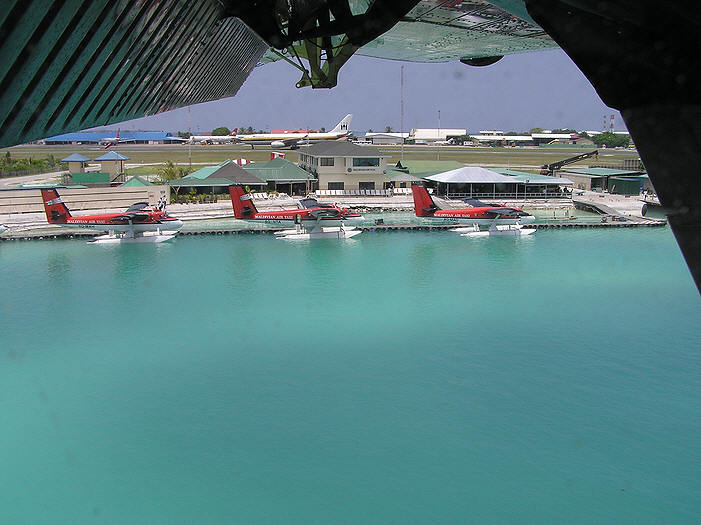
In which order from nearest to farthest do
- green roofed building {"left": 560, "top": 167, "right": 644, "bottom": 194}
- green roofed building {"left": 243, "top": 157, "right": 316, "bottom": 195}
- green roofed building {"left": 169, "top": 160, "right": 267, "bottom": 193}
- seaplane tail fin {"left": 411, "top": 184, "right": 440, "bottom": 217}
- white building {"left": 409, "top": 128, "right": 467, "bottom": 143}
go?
seaplane tail fin {"left": 411, "top": 184, "right": 440, "bottom": 217}, green roofed building {"left": 169, "top": 160, "right": 267, "bottom": 193}, green roofed building {"left": 243, "top": 157, "right": 316, "bottom": 195}, green roofed building {"left": 560, "top": 167, "right": 644, "bottom": 194}, white building {"left": 409, "top": 128, "right": 467, "bottom": 143}

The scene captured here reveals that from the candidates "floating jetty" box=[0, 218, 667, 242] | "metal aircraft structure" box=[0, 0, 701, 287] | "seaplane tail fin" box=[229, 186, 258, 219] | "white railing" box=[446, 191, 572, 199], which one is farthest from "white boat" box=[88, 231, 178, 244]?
"metal aircraft structure" box=[0, 0, 701, 287]

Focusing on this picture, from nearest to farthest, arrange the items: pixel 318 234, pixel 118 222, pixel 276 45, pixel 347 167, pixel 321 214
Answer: pixel 276 45
pixel 118 222
pixel 321 214
pixel 318 234
pixel 347 167

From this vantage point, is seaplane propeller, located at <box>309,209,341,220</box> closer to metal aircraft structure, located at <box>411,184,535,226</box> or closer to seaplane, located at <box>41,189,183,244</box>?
metal aircraft structure, located at <box>411,184,535,226</box>

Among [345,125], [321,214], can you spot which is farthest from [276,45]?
[345,125]

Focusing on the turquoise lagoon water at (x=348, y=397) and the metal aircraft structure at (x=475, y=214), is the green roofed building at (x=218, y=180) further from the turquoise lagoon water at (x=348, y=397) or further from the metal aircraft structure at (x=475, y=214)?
the turquoise lagoon water at (x=348, y=397)

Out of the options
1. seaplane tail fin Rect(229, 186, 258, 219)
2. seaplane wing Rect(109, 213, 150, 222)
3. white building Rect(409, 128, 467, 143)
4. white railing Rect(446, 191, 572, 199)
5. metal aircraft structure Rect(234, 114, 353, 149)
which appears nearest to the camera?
seaplane wing Rect(109, 213, 150, 222)

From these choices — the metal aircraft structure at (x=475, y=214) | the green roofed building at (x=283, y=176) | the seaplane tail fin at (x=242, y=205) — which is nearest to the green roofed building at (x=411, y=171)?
the green roofed building at (x=283, y=176)

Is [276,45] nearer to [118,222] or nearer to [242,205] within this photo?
[242,205]
